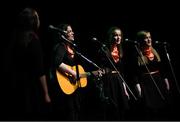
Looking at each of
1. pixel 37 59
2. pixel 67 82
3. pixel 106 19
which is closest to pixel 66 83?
pixel 67 82

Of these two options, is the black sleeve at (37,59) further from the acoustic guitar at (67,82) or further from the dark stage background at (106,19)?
the dark stage background at (106,19)

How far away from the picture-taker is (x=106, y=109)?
571 cm

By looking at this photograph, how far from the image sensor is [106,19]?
7492mm

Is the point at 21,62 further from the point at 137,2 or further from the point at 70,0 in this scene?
the point at 137,2

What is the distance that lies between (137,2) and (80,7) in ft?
4.03

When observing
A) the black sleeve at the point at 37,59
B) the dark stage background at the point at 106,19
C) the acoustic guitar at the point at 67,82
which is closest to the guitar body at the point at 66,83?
the acoustic guitar at the point at 67,82

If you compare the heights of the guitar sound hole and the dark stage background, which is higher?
the dark stage background

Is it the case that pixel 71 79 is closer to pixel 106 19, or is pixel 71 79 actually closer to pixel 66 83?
pixel 66 83

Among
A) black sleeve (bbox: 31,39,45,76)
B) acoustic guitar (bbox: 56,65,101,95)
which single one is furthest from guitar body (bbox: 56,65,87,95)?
black sleeve (bbox: 31,39,45,76)

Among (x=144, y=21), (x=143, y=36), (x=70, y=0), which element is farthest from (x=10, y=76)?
(x=144, y=21)

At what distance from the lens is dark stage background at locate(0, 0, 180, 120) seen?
671 cm

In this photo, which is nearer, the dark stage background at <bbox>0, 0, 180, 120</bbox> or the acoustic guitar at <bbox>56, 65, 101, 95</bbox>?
the acoustic guitar at <bbox>56, 65, 101, 95</bbox>

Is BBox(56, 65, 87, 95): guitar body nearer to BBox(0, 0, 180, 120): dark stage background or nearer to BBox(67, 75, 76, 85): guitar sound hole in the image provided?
BBox(67, 75, 76, 85): guitar sound hole

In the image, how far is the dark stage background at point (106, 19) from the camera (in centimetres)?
671
